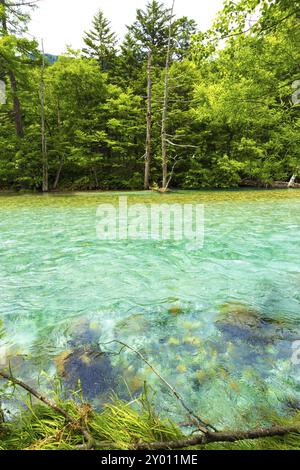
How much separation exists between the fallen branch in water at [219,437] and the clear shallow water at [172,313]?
15.8 inches

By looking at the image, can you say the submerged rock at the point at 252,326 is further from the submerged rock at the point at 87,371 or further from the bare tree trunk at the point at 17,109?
the bare tree trunk at the point at 17,109

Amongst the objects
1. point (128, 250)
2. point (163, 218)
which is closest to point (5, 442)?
point (128, 250)

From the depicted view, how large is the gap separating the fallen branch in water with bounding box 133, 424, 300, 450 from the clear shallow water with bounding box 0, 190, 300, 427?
0.40m

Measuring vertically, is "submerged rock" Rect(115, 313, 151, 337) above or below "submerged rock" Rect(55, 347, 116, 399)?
above

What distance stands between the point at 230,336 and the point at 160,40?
1206 inches

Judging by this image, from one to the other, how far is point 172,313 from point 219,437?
1795 millimetres

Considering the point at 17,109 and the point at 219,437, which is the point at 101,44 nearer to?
the point at 17,109

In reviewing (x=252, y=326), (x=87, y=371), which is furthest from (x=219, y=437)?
(x=252, y=326)

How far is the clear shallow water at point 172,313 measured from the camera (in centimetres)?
209

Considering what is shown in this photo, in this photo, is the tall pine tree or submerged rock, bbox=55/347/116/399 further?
the tall pine tree

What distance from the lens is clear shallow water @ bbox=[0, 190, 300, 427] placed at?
209 cm

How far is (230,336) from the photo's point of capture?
8.67ft

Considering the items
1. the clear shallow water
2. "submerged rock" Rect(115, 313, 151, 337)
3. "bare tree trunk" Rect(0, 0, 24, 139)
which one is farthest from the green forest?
"submerged rock" Rect(115, 313, 151, 337)

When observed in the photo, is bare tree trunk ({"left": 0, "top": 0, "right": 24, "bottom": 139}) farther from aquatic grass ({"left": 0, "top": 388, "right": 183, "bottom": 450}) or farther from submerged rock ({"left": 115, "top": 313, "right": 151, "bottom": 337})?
aquatic grass ({"left": 0, "top": 388, "right": 183, "bottom": 450})
